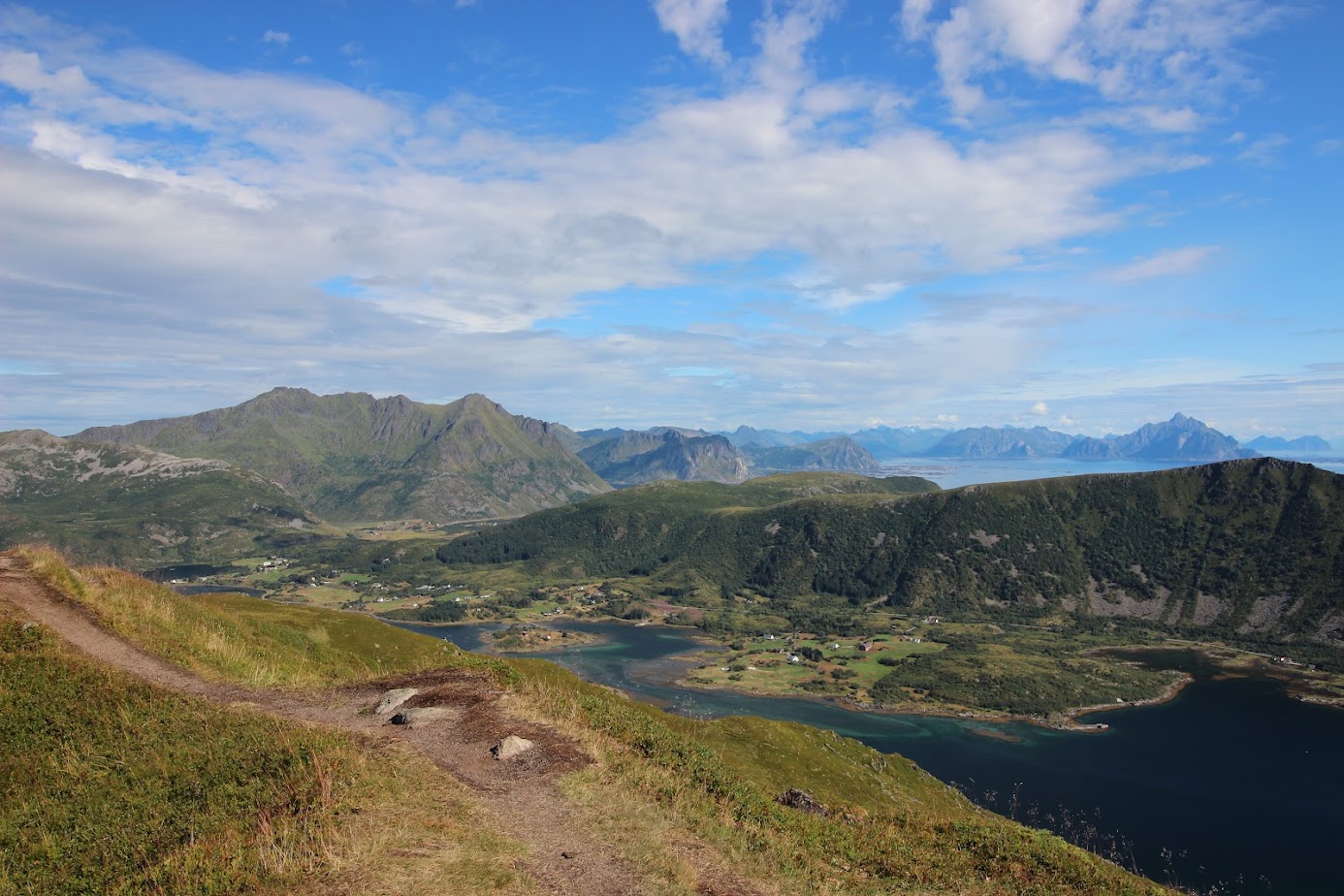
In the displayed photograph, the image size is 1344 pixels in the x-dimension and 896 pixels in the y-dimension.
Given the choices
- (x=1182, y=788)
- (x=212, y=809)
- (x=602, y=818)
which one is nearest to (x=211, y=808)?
(x=212, y=809)

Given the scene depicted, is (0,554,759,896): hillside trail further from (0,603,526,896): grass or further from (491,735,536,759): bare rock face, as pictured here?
(0,603,526,896): grass

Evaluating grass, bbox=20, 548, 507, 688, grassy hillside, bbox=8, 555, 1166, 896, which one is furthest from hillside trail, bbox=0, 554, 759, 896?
grass, bbox=20, 548, 507, 688

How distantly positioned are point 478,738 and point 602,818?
20.1ft

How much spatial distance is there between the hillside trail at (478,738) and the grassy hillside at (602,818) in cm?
62

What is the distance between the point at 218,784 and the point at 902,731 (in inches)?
8285

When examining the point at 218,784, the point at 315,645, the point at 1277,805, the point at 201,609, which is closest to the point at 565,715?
the point at 218,784

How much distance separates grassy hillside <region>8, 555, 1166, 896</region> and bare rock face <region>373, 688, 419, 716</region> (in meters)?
3.57

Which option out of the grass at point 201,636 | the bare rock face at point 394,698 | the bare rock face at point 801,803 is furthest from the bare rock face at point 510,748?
the bare rock face at point 801,803

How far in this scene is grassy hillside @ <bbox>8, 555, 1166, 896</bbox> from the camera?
1494 cm

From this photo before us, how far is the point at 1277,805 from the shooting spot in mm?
151500

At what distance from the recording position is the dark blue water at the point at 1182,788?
125m

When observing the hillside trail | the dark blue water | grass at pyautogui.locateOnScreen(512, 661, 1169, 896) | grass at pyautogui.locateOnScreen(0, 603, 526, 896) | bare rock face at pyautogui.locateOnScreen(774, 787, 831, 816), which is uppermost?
grass at pyautogui.locateOnScreen(0, 603, 526, 896)

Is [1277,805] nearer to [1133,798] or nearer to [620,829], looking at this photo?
[1133,798]

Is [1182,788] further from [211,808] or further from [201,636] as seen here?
[211,808]
